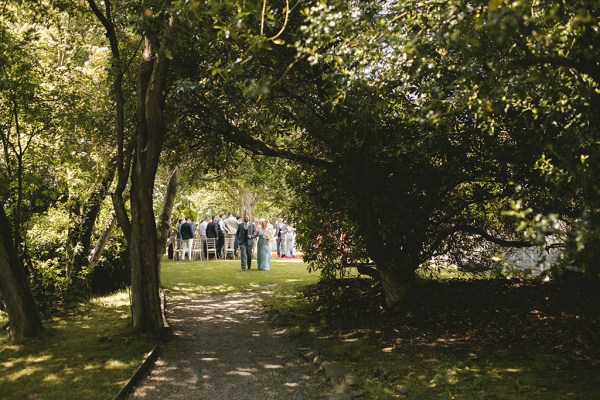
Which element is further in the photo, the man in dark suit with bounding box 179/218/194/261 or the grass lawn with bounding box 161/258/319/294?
the man in dark suit with bounding box 179/218/194/261

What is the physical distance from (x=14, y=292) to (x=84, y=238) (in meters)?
4.04

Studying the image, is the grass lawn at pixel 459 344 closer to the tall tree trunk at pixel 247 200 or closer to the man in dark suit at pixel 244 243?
the man in dark suit at pixel 244 243

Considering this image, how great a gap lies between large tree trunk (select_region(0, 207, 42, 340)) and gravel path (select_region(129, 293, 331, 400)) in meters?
2.12

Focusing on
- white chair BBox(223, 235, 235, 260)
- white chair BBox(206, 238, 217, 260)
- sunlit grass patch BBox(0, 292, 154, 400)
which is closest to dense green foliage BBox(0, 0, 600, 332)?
sunlit grass patch BBox(0, 292, 154, 400)

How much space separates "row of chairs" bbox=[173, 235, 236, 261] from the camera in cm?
2506

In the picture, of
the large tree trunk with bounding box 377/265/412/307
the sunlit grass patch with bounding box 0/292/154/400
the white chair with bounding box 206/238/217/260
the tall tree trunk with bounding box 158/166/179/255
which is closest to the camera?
the sunlit grass patch with bounding box 0/292/154/400

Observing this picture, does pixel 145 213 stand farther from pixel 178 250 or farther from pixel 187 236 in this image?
pixel 178 250

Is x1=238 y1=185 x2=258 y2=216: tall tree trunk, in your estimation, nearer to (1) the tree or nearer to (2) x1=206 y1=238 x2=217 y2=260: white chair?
(2) x1=206 y1=238 x2=217 y2=260: white chair

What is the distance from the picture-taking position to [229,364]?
282 inches

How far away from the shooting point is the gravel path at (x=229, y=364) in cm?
603

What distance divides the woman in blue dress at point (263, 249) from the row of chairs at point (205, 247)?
19.7 ft

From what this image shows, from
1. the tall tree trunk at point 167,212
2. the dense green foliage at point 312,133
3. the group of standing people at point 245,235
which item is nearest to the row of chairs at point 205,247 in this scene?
the group of standing people at point 245,235

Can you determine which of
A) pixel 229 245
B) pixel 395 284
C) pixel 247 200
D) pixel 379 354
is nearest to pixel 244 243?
pixel 229 245

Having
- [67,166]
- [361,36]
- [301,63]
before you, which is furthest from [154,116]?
[361,36]
